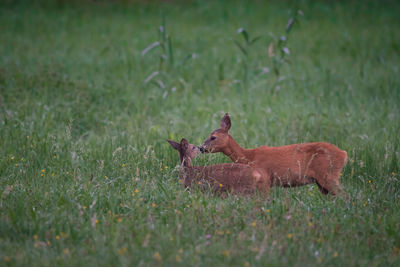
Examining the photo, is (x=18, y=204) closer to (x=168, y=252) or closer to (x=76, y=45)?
(x=168, y=252)

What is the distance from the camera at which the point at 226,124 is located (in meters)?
6.18

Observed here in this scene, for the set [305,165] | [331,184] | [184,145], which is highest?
[184,145]

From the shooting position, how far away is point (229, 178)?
5480mm

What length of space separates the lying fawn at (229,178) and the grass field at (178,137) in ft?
0.65

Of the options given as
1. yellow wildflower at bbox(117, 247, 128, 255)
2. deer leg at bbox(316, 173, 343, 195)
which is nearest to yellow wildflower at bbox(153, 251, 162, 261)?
yellow wildflower at bbox(117, 247, 128, 255)

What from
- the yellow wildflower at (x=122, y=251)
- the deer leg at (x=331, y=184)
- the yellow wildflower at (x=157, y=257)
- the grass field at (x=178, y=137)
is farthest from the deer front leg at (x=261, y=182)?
the yellow wildflower at (x=122, y=251)

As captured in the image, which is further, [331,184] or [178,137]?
[178,137]

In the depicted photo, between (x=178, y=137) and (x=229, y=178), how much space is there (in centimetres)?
164

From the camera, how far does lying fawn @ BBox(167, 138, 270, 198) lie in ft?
17.6

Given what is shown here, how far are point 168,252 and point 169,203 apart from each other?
0.93 metres

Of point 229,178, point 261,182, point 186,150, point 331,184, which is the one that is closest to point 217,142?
point 186,150

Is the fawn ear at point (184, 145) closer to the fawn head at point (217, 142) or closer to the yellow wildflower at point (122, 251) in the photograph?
the fawn head at point (217, 142)

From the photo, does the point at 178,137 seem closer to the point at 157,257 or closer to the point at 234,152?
the point at 234,152

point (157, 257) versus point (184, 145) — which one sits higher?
point (184, 145)
